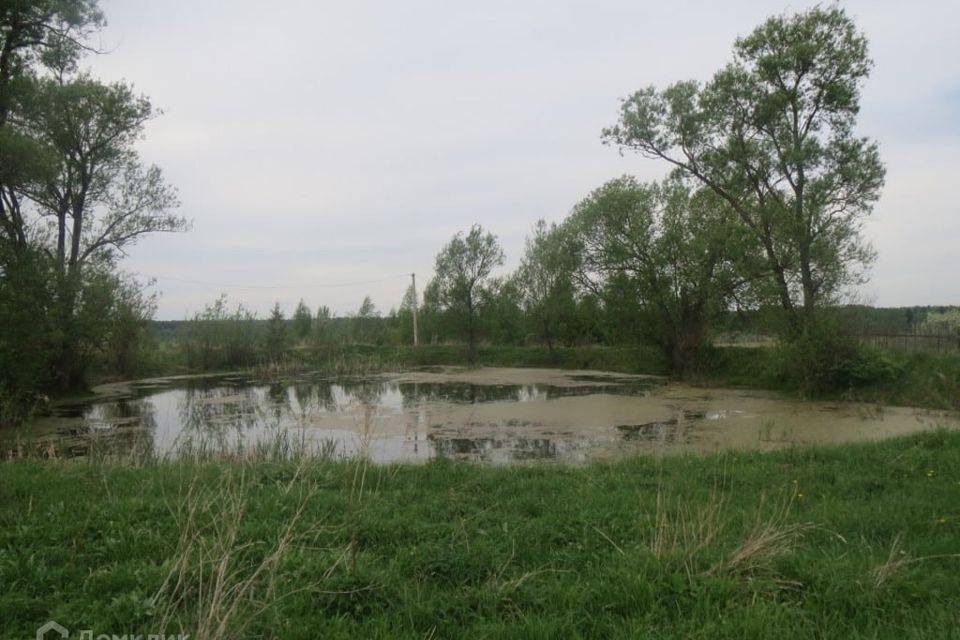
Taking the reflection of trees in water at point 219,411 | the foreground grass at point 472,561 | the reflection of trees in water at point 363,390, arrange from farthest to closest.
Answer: the reflection of trees in water at point 363,390
the reflection of trees in water at point 219,411
the foreground grass at point 472,561

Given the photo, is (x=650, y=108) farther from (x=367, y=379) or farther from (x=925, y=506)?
(x=925, y=506)

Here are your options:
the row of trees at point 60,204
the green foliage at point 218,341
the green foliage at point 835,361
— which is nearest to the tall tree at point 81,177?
the row of trees at point 60,204

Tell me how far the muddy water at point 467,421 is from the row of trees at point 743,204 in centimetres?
336

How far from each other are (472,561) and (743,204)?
2042 centimetres

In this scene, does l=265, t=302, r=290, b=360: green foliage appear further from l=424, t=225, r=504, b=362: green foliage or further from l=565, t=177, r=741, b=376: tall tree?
l=565, t=177, r=741, b=376: tall tree

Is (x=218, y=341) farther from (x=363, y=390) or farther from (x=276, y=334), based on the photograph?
(x=363, y=390)

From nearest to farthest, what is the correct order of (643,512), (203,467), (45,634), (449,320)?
(45,634)
(643,512)
(203,467)
(449,320)

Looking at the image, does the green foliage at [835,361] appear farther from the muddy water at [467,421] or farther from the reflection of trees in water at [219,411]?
the reflection of trees in water at [219,411]

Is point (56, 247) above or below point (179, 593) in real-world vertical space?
above

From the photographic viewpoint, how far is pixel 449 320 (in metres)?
34.6

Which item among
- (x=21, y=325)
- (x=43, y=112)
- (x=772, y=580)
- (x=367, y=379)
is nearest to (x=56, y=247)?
(x=43, y=112)

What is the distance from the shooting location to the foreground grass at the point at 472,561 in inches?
105

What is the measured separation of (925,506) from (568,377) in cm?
2027

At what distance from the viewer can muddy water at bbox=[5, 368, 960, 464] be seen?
9.13 metres
